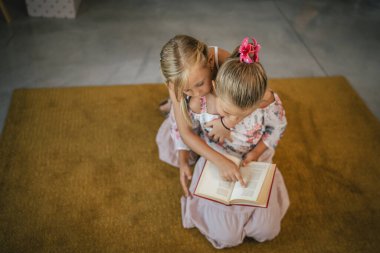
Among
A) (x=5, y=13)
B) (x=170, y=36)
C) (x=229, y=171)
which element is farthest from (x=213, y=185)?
(x=5, y=13)

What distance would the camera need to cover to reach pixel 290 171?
1612 mm

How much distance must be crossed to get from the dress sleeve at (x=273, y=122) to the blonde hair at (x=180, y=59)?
323mm

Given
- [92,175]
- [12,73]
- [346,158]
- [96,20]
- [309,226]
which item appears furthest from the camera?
[96,20]

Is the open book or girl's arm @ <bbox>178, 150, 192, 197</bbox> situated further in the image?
girl's arm @ <bbox>178, 150, 192, 197</bbox>

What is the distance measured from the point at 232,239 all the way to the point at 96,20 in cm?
192

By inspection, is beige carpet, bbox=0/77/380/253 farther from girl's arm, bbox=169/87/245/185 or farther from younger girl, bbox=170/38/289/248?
girl's arm, bbox=169/87/245/185

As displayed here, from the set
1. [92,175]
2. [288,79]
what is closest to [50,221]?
[92,175]

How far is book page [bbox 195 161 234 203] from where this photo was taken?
48.4 inches

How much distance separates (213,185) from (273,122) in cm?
33

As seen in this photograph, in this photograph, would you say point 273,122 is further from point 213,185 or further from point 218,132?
point 213,185

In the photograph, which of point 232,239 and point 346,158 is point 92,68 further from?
point 346,158

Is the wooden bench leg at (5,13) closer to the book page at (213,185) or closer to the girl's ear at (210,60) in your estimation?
the girl's ear at (210,60)

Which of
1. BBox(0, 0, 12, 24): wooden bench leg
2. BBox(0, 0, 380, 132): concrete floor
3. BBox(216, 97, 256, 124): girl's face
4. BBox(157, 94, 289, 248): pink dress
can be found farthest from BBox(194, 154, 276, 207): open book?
BBox(0, 0, 12, 24): wooden bench leg

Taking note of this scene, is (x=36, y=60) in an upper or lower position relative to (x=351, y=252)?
upper
